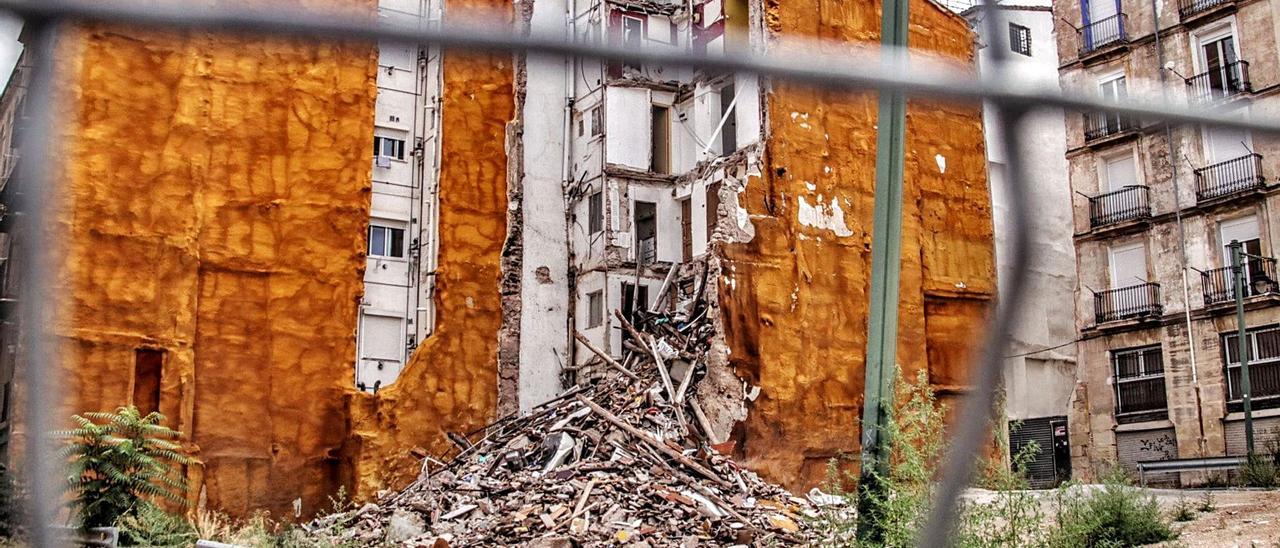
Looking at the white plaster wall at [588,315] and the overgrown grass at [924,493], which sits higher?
the white plaster wall at [588,315]

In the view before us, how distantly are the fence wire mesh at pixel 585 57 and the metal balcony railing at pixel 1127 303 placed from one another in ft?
82.7

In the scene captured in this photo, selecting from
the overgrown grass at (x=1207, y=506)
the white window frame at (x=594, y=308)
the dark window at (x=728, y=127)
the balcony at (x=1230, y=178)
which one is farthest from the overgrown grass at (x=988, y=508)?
the balcony at (x=1230, y=178)

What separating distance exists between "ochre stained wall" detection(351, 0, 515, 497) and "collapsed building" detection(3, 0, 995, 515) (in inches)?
1.7

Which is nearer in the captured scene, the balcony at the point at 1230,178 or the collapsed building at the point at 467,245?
the collapsed building at the point at 467,245

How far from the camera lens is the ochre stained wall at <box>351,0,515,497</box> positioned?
1880 cm

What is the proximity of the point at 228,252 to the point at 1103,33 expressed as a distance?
19.0 m

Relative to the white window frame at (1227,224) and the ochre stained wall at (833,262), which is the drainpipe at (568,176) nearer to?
the ochre stained wall at (833,262)

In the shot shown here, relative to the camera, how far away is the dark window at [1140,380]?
24.7 metres

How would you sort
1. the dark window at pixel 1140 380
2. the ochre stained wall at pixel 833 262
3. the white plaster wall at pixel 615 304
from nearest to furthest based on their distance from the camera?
the ochre stained wall at pixel 833 262, the white plaster wall at pixel 615 304, the dark window at pixel 1140 380

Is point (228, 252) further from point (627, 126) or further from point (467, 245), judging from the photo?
point (627, 126)

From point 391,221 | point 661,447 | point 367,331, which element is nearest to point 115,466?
point 661,447

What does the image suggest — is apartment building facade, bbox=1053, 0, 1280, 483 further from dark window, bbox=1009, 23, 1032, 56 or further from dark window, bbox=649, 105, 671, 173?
dark window, bbox=649, 105, 671, 173

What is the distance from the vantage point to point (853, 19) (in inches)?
803

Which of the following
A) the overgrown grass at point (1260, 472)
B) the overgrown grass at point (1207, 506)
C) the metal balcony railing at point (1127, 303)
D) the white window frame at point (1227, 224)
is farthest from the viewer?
the metal balcony railing at point (1127, 303)
